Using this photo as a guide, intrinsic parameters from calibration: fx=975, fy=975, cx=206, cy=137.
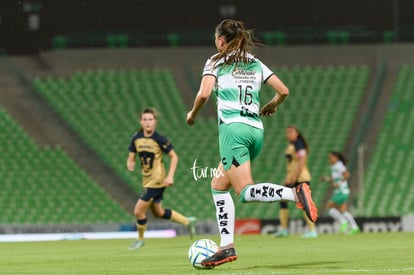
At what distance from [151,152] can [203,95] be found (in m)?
6.82

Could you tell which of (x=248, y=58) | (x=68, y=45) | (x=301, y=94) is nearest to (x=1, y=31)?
(x=68, y=45)

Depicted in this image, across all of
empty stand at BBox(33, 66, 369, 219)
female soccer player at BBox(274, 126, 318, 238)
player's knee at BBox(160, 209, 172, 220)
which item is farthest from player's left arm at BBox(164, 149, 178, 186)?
empty stand at BBox(33, 66, 369, 219)

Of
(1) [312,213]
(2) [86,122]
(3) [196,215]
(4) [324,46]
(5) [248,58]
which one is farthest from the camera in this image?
(4) [324,46]

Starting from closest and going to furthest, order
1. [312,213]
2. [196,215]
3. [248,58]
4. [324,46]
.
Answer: [312,213]
[248,58]
[196,215]
[324,46]

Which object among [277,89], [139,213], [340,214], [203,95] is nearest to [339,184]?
[340,214]

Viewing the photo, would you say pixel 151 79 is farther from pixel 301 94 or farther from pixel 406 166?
pixel 406 166

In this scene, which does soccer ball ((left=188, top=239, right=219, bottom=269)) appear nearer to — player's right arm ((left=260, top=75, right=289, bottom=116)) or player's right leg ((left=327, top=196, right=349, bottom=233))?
player's right arm ((left=260, top=75, right=289, bottom=116))

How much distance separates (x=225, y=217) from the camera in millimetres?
9312

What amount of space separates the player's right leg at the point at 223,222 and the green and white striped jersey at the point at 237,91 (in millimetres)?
537

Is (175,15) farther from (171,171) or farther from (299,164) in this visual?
(171,171)

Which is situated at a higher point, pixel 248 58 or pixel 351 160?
pixel 248 58

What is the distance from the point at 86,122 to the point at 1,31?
17.8ft

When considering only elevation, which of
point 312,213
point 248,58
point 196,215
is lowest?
point 196,215

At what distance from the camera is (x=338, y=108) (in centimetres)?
2802
